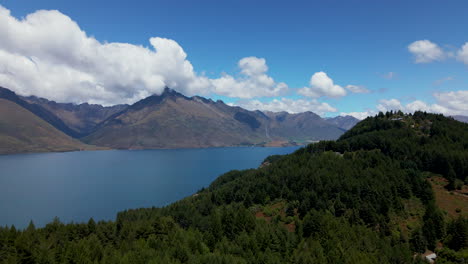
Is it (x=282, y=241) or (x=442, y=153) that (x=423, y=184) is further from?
(x=282, y=241)

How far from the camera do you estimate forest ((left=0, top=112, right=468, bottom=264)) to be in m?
54.0

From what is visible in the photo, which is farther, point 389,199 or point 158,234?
point 389,199

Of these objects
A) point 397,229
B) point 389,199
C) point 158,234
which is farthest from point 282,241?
point 389,199

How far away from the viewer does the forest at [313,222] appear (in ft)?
177

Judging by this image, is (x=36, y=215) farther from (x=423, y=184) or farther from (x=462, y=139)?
(x=462, y=139)

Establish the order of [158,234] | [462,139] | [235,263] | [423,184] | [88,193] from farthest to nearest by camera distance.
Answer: [88,193]
[462,139]
[423,184]
[158,234]
[235,263]

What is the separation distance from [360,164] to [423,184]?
24.8 meters

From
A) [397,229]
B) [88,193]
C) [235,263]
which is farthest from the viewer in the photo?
[88,193]

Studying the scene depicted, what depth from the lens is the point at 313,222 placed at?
74.3 m

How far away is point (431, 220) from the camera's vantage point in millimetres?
74250

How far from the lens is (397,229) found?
80.8m

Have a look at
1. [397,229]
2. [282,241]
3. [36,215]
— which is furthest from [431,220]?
[36,215]

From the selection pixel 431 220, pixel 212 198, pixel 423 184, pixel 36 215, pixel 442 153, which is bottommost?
pixel 36 215

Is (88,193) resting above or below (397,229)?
below
